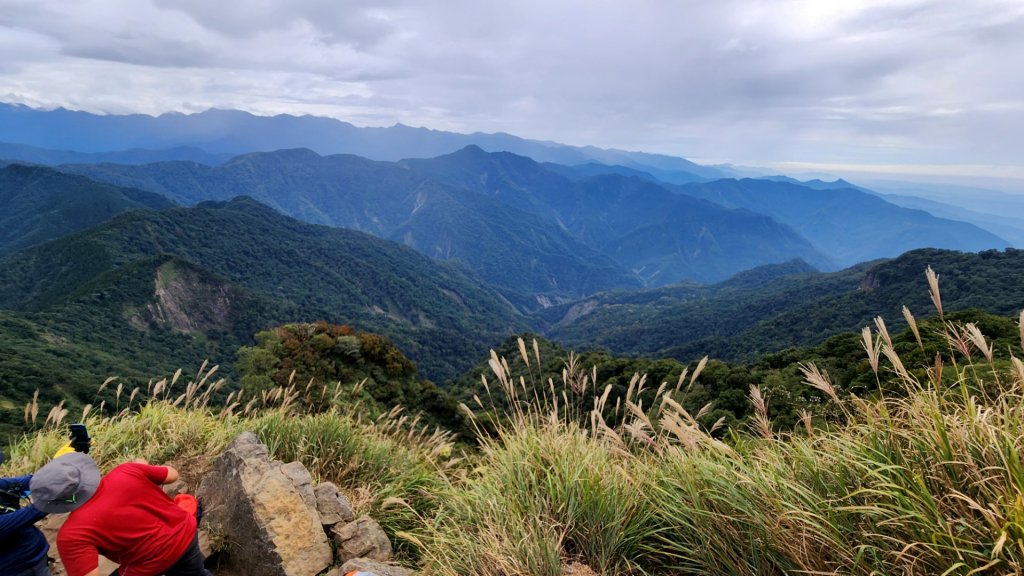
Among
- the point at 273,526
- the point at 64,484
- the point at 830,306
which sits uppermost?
the point at 64,484

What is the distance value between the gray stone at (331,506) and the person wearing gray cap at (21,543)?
1.88 m

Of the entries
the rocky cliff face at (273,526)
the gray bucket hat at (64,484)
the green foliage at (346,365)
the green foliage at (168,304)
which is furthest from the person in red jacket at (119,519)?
the green foliage at (168,304)

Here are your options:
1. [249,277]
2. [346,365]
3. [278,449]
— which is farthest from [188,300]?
[278,449]

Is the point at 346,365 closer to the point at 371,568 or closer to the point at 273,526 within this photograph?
the point at 273,526

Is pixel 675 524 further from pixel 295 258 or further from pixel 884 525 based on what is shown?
pixel 295 258

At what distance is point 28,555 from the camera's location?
350 cm

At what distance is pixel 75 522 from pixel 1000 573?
5.00 meters

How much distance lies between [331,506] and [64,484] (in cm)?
185

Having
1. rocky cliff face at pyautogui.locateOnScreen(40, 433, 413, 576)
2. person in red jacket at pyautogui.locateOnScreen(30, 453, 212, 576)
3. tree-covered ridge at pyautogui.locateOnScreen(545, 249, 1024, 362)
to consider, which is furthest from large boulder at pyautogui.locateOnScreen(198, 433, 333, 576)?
tree-covered ridge at pyautogui.locateOnScreen(545, 249, 1024, 362)

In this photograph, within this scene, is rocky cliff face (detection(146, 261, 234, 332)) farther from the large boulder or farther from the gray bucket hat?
Result: the gray bucket hat

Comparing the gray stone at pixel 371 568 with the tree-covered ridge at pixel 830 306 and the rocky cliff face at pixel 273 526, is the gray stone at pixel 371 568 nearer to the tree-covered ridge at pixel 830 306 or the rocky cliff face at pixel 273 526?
the rocky cliff face at pixel 273 526

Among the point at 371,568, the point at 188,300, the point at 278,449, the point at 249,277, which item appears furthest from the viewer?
the point at 249,277

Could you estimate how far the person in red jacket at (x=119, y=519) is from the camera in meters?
3.13

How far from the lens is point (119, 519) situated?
3352 mm
